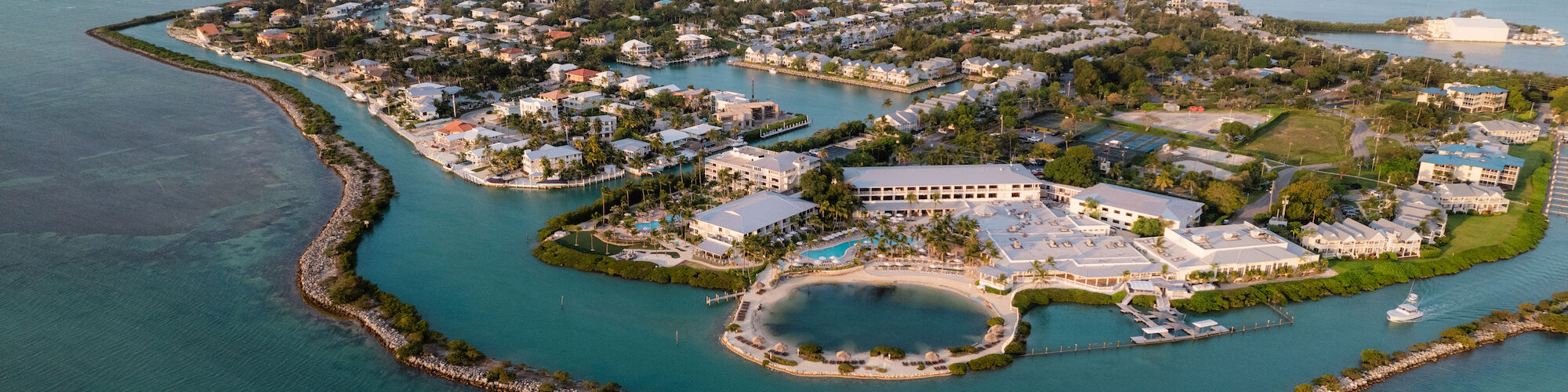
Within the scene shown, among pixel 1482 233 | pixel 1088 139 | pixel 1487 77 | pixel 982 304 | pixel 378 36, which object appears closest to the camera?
pixel 982 304

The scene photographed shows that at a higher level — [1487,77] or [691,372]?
[1487,77]

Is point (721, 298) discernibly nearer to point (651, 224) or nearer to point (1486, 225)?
point (651, 224)

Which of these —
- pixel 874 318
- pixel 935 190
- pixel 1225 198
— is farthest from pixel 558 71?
pixel 1225 198

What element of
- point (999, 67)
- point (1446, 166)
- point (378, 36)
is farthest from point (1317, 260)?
point (378, 36)

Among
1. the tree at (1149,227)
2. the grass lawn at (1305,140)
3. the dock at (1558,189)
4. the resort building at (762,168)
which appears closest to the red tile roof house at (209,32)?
the resort building at (762,168)

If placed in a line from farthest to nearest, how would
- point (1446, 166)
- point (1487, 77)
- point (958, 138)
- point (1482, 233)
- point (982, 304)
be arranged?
point (1487, 77) < point (958, 138) < point (1446, 166) < point (1482, 233) < point (982, 304)

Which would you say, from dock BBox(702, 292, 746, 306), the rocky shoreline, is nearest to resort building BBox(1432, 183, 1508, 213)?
dock BBox(702, 292, 746, 306)

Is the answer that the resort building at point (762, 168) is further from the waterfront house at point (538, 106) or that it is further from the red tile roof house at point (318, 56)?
the red tile roof house at point (318, 56)

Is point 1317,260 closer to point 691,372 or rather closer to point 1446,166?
point 1446,166
